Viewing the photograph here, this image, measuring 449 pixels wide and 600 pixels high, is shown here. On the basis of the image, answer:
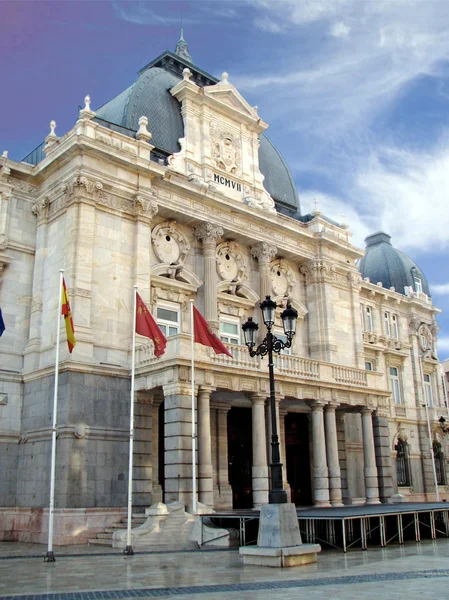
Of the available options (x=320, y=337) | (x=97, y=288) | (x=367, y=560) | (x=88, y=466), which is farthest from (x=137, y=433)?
(x=320, y=337)

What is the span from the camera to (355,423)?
41156 millimetres

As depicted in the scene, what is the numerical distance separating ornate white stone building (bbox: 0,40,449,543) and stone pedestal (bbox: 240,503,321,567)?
788 cm

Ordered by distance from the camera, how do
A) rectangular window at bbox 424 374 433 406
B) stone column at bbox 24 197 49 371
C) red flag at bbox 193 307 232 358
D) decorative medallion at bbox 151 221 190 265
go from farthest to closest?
rectangular window at bbox 424 374 433 406 < decorative medallion at bbox 151 221 190 265 < stone column at bbox 24 197 49 371 < red flag at bbox 193 307 232 358

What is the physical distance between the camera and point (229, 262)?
3819 cm

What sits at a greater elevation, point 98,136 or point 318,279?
point 98,136

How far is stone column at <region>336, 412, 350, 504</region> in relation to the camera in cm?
3844

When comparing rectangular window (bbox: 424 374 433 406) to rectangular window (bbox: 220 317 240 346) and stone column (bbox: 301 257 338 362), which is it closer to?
stone column (bbox: 301 257 338 362)

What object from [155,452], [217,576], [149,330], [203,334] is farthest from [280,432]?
[217,576]

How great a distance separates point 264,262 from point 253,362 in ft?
30.5

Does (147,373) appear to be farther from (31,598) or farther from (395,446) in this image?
(395,446)

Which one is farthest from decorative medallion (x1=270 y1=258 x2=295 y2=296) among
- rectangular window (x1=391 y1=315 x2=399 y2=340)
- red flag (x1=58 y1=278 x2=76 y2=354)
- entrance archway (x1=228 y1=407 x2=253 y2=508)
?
red flag (x1=58 y1=278 x2=76 y2=354)

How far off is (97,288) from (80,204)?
13.1ft

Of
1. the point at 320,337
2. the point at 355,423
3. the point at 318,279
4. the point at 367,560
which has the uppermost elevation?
the point at 318,279

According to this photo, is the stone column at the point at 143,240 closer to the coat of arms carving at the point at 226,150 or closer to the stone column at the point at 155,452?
the stone column at the point at 155,452
